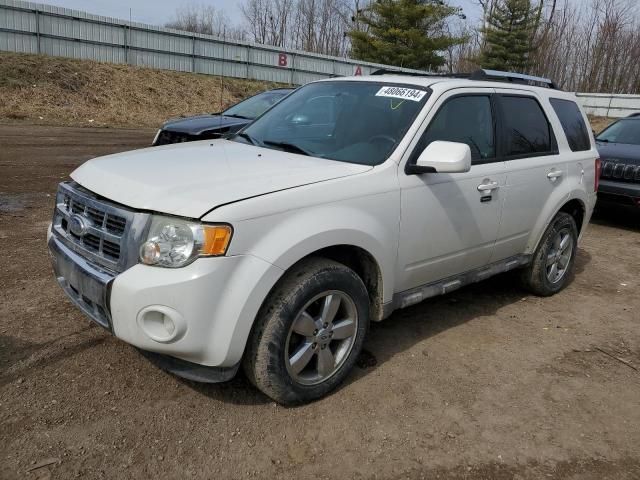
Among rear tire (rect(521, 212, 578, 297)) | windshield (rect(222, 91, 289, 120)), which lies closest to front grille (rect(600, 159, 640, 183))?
rear tire (rect(521, 212, 578, 297))

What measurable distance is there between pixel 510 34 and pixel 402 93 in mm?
44668

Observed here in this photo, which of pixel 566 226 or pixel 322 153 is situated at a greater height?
pixel 322 153

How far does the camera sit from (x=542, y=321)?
182 inches

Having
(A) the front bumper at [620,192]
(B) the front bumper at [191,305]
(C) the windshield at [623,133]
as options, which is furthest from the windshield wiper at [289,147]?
(C) the windshield at [623,133]

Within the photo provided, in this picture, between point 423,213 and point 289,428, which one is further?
point 423,213

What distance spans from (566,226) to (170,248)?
12.6 ft

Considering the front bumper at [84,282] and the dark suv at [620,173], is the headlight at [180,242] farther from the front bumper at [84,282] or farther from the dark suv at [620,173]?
the dark suv at [620,173]

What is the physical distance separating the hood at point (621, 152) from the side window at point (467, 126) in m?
4.72

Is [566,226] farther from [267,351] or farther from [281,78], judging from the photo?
[281,78]

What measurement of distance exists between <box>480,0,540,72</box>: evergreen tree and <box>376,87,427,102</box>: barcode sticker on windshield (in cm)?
4319

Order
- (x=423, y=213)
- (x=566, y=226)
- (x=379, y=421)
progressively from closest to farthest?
(x=379, y=421), (x=423, y=213), (x=566, y=226)

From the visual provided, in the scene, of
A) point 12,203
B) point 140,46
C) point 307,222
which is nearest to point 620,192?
point 307,222

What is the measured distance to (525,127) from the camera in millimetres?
4523

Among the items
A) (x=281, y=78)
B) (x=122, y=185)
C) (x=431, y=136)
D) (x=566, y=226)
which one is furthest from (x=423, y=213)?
(x=281, y=78)
